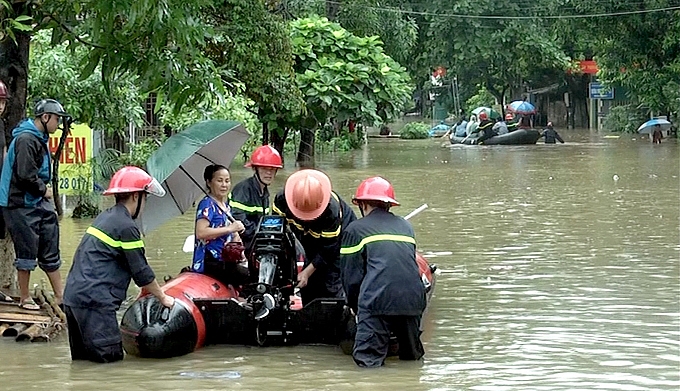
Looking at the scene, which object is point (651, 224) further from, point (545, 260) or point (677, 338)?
point (677, 338)

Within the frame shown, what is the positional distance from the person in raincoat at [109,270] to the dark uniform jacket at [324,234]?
1.24 m

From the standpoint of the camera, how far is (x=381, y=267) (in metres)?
8.26

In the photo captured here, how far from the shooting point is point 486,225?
1750 cm

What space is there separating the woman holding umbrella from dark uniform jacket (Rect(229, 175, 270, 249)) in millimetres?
150

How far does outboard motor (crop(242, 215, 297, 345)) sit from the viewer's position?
873 centimetres

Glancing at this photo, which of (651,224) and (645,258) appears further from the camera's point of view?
(651,224)

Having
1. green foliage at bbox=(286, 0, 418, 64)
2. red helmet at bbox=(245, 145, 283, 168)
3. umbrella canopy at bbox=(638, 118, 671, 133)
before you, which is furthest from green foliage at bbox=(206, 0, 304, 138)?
umbrella canopy at bbox=(638, 118, 671, 133)

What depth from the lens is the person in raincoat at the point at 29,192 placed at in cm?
934

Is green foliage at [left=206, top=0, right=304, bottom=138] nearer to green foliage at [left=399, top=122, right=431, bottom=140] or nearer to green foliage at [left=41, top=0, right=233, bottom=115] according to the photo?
green foliage at [left=41, top=0, right=233, bottom=115]

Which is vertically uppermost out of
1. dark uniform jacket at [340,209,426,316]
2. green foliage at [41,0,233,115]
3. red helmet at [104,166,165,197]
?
green foliage at [41,0,233,115]

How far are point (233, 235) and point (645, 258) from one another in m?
6.14

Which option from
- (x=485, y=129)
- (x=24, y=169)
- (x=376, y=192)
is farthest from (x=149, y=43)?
(x=485, y=129)

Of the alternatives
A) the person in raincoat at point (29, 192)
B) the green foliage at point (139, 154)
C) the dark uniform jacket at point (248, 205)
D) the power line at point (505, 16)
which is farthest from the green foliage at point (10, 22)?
the power line at point (505, 16)

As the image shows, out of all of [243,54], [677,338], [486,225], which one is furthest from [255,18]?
[677,338]
